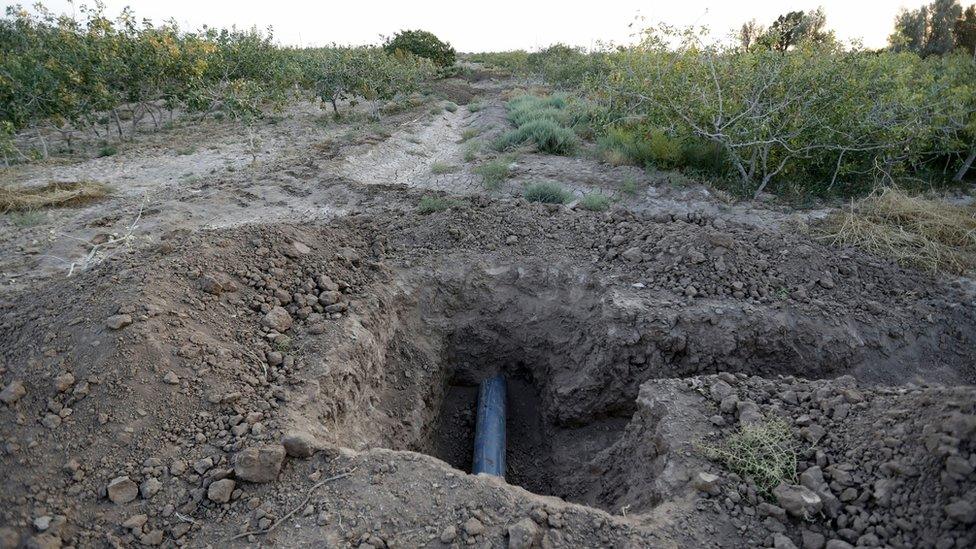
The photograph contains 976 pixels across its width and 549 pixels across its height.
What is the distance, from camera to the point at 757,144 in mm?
7855

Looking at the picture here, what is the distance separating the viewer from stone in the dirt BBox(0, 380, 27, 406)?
3158 mm

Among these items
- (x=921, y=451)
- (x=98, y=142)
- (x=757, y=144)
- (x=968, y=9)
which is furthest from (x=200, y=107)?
(x=968, y=9)

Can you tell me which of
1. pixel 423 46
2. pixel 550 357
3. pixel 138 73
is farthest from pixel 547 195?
pixel 423 46

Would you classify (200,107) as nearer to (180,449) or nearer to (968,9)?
(180,449)

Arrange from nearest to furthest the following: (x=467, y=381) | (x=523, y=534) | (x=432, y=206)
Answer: (x=523, y=534) → (x=467, y=381) → (x=432, y=206)

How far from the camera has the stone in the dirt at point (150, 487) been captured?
286 cm

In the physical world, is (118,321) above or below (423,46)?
below

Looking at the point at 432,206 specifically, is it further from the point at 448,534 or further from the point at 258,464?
the point at 448,534

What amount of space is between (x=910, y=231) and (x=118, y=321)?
7.74m

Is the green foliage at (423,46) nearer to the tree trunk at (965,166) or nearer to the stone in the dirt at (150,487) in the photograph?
the tree trunk at (965,166)

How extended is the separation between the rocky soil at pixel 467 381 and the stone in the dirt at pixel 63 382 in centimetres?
2

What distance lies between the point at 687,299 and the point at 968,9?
2815 centimetres

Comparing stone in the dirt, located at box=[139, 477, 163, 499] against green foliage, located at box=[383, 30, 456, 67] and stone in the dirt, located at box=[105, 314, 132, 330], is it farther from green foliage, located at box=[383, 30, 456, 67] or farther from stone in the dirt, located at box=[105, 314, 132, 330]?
green foliage, located at box=[383, 30, 456, 67]

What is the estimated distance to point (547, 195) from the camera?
796 centimetres
